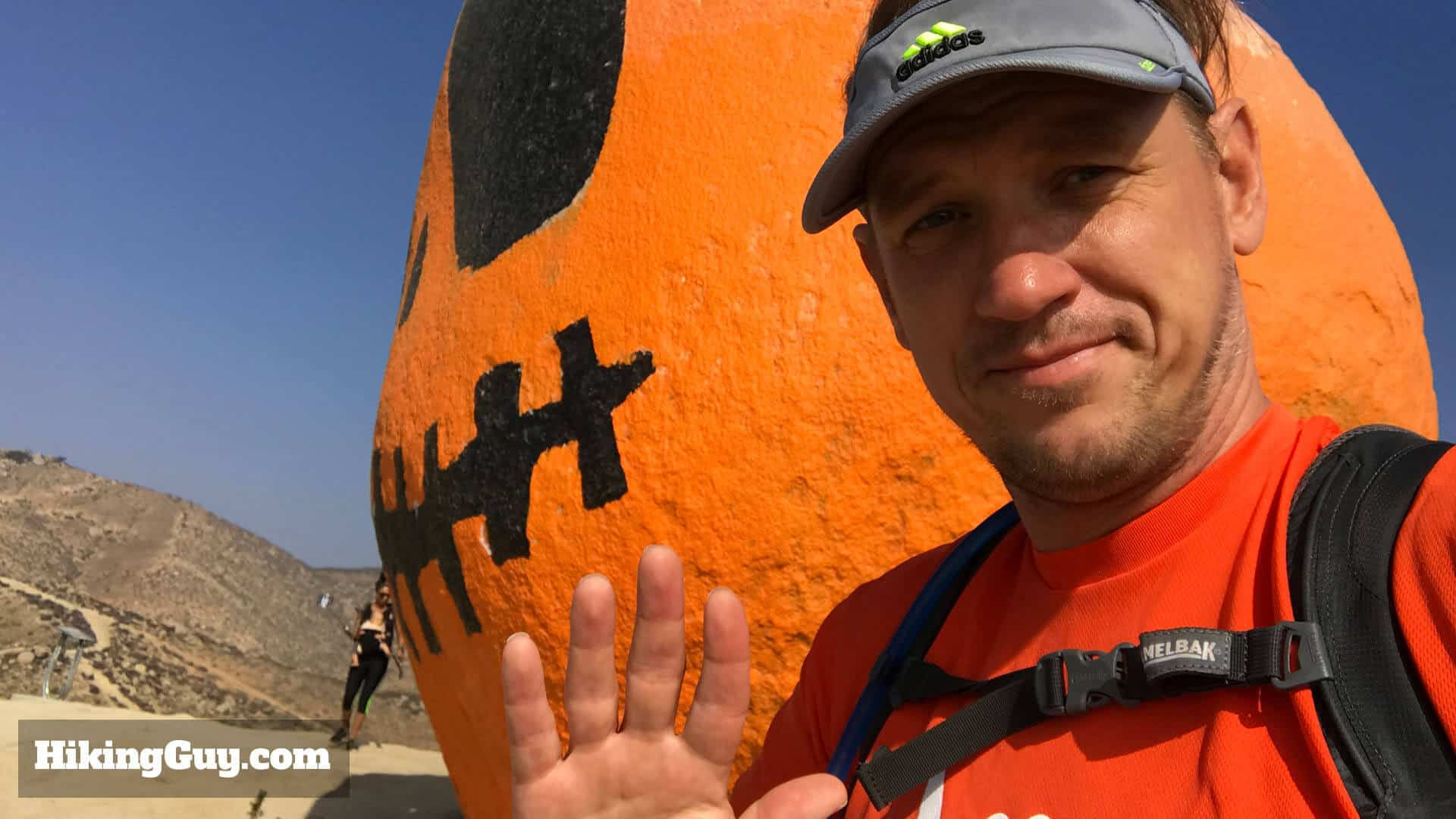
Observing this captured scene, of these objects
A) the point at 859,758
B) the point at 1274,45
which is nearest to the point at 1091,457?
the point at 859,758

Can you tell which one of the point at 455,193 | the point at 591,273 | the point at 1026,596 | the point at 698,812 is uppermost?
the point at 455,193

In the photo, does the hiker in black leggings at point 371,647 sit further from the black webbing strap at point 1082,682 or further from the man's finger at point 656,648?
the black webbing strap at point 1082,682

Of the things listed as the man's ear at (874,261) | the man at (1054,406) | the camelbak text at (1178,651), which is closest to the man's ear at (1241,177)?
the man at (1054,406)

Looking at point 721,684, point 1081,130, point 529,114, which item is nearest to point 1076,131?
point 1081,130

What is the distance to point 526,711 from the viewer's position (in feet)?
3.57

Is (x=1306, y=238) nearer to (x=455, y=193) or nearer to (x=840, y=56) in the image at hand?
(x=840, y=56)

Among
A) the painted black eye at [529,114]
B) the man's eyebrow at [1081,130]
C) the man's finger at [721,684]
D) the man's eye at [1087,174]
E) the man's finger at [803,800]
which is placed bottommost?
the man's finger at [803,800]

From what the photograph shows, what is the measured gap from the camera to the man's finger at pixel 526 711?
1.08 meters

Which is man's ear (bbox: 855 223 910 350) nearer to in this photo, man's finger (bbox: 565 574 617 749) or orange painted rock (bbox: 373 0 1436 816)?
man's finger (bbox: 565 574 617 749)

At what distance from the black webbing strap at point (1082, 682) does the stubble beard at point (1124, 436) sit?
171mm

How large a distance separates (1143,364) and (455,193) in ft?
8.18

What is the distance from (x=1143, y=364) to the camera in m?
1.00

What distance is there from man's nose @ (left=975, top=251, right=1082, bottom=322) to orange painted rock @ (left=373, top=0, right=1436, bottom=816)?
1164 millimetres

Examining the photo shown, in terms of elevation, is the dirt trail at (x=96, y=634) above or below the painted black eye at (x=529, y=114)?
above
